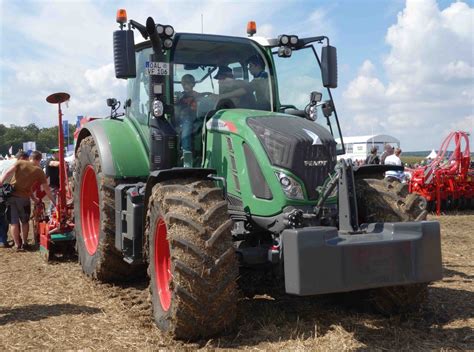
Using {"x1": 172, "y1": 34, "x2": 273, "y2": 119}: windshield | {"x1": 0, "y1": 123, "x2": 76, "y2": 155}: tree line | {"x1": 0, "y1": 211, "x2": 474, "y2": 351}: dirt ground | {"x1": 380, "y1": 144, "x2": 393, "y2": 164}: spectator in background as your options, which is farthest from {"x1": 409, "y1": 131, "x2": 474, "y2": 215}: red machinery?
{"x1": 0, "y1": 123, "x2": 76, "y2": 155}: tree line

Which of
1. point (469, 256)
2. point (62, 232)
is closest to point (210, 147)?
point (62, 232)

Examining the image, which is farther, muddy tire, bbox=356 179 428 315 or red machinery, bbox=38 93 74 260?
red machinery, bbox=38 93 74 260

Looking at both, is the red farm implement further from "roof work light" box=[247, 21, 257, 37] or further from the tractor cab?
"roof work light" box=[247, 21, 257, 37]

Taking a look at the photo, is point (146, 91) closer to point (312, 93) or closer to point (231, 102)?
point (231, 102)

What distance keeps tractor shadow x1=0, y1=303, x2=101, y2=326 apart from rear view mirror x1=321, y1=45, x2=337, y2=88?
9.94ft

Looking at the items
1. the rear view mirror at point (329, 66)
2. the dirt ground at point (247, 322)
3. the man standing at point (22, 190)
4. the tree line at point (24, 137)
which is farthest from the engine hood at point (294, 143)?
the tree line at point (24, 137)

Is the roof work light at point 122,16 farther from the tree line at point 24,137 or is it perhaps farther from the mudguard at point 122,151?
the tree line at point 24,137

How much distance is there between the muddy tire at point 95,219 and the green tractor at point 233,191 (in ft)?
0.08

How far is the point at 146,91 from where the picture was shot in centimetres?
560

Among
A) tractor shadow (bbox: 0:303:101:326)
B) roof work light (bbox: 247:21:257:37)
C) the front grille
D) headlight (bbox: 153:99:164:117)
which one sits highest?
roof work light (bbox: 247:21:257:37)

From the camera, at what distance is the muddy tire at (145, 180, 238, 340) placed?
3.83 metres

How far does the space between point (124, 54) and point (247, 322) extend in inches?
93.6

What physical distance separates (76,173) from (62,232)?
135cm

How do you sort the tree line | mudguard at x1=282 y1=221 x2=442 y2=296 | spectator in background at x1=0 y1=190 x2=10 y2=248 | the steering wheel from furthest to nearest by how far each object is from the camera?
the tree line → spectator in background at x1=0 y1=190 x2=10 y2=248 → the steering wheel → mudguard at x1=282 y1=221 x2=442 y2=296
